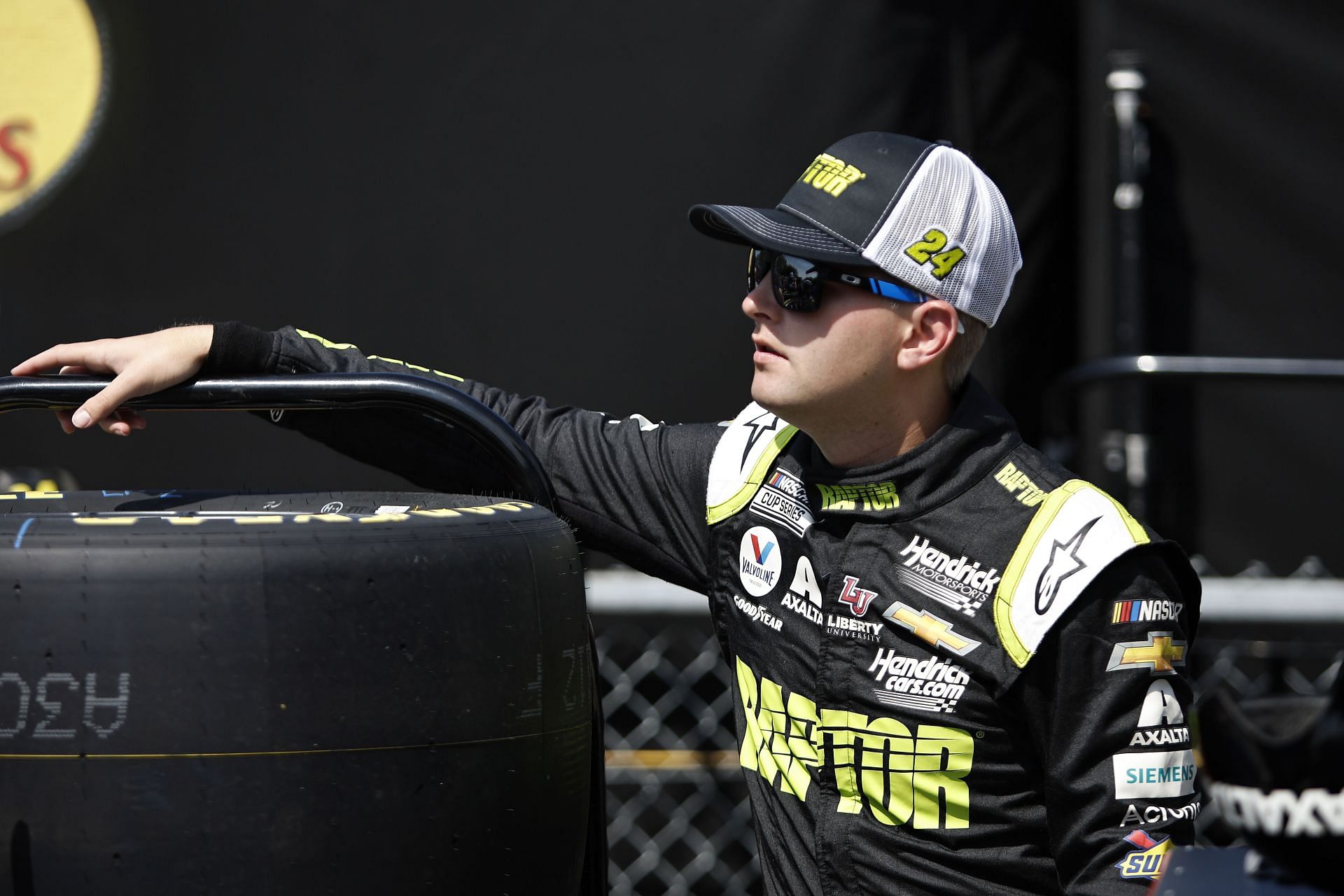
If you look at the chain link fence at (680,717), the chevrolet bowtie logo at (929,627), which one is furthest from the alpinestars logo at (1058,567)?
the chain link fence at (680,717)

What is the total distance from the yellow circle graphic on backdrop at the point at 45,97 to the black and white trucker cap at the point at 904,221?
1.97 metres

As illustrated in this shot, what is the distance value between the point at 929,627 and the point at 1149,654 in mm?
275

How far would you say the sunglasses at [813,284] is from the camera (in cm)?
200

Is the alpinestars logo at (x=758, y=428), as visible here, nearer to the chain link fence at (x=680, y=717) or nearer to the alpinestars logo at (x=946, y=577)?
the alpinestars logo at (x=946, y=577)

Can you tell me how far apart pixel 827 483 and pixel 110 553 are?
39.3 inches

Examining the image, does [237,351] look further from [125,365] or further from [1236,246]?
[1236,246]

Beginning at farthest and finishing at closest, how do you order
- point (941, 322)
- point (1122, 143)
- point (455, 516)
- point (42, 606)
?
point (1122, 143)
point (941, 322)
point (455, 516)
point (42, 606)

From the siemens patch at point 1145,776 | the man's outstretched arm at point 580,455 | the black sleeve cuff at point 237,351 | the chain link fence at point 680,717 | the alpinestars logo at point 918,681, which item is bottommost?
the chain link fence at point 680,717

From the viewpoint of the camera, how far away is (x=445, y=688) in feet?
4.98

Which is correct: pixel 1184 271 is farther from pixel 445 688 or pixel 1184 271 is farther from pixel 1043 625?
pixel 445 688

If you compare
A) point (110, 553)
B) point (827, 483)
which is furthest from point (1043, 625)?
point (110, 553)

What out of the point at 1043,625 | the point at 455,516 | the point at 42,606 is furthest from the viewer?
the point at 1043,625

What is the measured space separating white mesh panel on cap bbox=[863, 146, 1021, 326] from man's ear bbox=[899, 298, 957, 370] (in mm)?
19

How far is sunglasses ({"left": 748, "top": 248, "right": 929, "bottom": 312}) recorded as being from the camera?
200cm
